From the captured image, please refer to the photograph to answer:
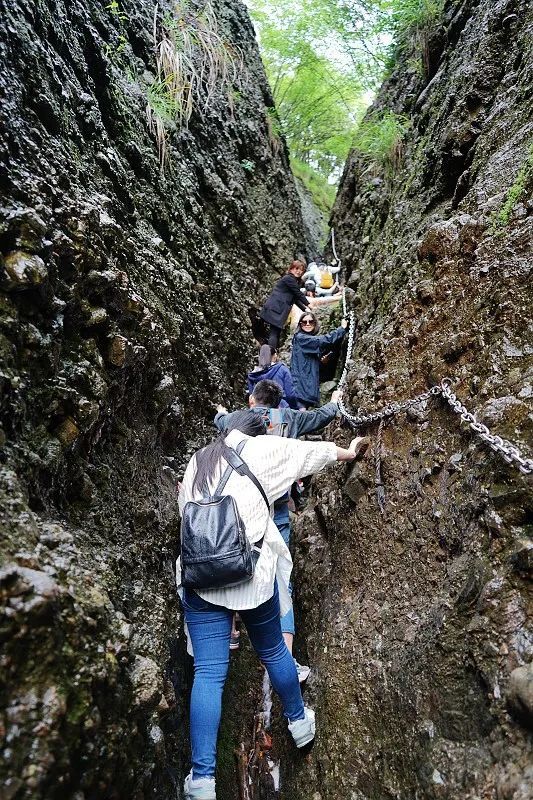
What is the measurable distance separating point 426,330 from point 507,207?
0.94 meters

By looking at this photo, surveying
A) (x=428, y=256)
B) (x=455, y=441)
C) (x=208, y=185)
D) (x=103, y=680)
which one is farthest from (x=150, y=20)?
(x=103, y=680)

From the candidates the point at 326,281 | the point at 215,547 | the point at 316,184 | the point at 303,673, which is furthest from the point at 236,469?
the point at 316,184

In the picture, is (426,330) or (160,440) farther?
(160,440)

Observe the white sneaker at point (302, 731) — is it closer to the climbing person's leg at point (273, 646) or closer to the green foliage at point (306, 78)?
the climbing person's leg at point (273, 646)

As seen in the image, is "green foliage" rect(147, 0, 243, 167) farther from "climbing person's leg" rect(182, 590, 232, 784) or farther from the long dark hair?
"climbing person's leg" rect(182, 590, 232, 784)

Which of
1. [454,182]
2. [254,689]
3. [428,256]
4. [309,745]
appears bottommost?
[254,689]

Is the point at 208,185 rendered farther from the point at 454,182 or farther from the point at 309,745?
the point at 309,745

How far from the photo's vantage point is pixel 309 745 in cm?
312

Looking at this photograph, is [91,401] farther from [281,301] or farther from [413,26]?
[413,26]

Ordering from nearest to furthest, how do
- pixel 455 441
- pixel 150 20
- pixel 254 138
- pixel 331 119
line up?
1. pixel 455 441
2. pixel 150 20
3. pixel 254 138
4. pixel 331 119

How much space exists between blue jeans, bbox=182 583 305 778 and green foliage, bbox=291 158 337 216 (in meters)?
17.9

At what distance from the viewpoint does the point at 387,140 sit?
7.36 metres

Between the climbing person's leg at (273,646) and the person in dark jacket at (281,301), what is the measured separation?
190 inches

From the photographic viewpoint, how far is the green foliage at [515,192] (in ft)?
10.5
